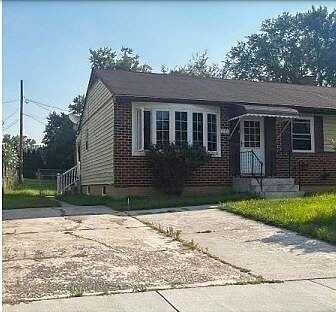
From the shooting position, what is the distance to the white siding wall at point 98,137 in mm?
17156

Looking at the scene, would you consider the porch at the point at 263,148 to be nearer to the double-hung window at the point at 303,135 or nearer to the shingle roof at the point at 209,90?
the double-hung window at the point at 303,135

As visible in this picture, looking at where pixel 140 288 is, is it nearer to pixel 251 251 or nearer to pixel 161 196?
pixel 251 251

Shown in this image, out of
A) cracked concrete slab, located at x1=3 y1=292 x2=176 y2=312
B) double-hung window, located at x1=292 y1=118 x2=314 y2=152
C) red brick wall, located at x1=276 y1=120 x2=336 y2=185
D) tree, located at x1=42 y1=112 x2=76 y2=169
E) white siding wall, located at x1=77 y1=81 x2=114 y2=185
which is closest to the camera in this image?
cracked concrete slab, located at x1=3 y1=292 x2=176 y2=312

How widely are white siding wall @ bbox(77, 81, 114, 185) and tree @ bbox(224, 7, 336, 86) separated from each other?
30.8 meters

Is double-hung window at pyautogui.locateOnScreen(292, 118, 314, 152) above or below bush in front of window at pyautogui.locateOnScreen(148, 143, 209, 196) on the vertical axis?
above

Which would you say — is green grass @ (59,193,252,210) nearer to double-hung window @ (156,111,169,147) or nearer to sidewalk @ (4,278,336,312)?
double-hung window @ (156,111,169,147)

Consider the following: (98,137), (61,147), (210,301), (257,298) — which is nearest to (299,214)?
(257,298)

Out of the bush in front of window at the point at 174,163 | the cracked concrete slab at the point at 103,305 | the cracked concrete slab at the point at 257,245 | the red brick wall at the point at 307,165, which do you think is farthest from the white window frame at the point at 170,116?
the cracked concrete slab at the point at 103,305

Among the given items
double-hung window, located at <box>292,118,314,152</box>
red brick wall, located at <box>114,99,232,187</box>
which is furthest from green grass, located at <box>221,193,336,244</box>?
double-hung window, located at <box>292,118,314,152</box>

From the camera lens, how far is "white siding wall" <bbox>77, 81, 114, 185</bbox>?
56.3ft

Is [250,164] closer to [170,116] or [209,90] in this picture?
[209,90]

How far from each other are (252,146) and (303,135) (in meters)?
2.13

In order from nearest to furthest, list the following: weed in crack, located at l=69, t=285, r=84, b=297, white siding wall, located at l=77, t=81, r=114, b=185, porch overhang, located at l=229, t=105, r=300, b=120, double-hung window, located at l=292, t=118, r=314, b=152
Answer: weed in crack, located at l=69, t=285, r=84, b=297 < porch overhang, located at l=229, t=105, r=300, b=120 < white siding wall, located at l=77, t=81, r=114, b=185 < double-hung window, located at l=292, t=118, r=314, b=152

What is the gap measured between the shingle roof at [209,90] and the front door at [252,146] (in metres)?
0.82
